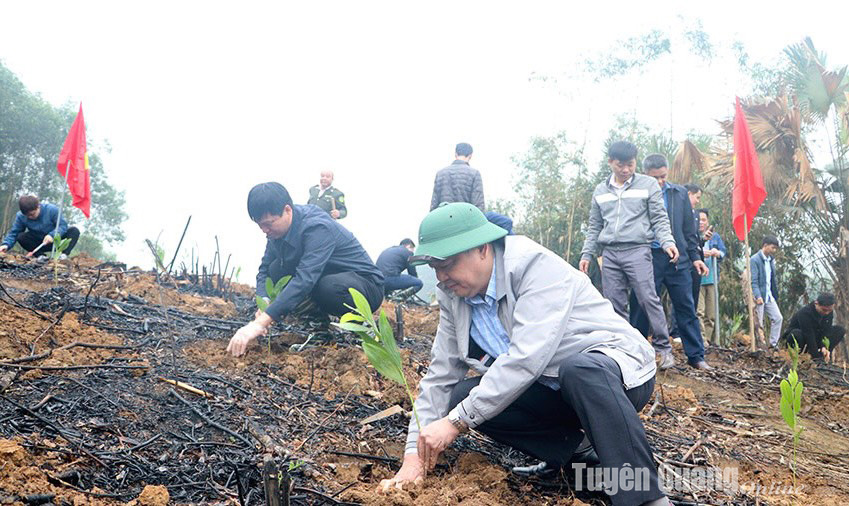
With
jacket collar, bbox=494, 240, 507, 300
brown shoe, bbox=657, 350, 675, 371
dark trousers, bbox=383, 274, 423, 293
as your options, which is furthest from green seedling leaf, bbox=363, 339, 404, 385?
dark trousers, bbox=383, 274, 423, 293

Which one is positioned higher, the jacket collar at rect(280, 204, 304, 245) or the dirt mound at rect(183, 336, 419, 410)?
the jacket collar at rect(280, 204, 304, 245)

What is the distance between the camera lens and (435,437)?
215 centimetres

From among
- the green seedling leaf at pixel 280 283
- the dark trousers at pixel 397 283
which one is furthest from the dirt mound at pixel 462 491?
the dark trousers at pixel 397 283

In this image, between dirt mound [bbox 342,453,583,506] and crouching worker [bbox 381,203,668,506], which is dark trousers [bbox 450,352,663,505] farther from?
dirt mound [bbox 342,453,583,506]

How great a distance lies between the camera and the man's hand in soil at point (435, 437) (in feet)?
7.05

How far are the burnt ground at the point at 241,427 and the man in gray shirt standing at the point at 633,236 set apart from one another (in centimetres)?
60

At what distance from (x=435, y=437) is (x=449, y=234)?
69cm

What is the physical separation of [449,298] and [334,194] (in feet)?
18.6

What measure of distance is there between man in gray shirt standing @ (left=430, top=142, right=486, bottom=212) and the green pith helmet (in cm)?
438

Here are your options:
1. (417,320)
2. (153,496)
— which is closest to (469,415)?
(153,496)

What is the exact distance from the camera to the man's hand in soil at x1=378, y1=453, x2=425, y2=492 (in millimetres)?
2180

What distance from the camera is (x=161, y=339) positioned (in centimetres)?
381

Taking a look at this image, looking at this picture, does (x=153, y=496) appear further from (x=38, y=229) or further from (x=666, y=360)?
(x=38, y=229)

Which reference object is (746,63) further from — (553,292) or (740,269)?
(553,292)
